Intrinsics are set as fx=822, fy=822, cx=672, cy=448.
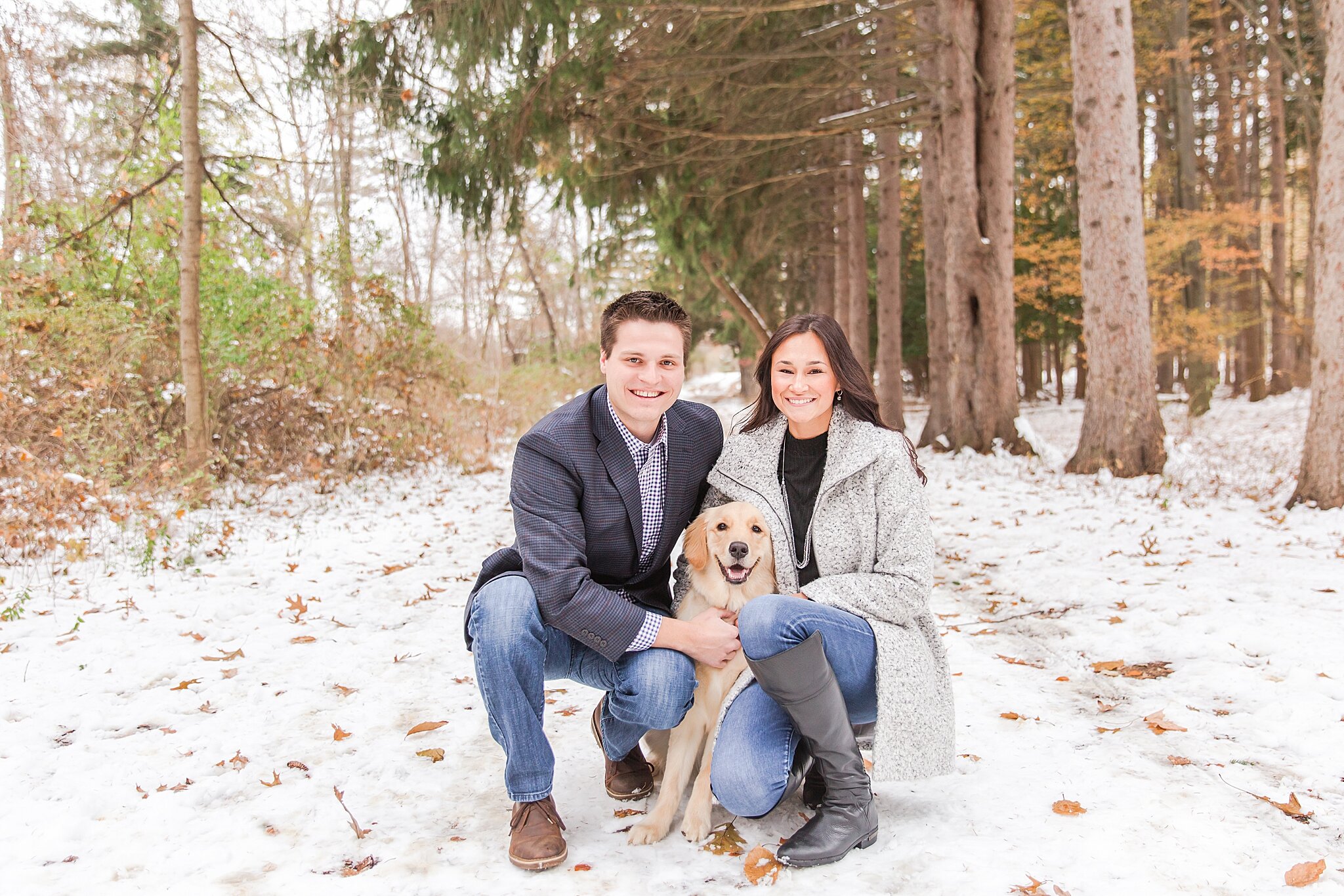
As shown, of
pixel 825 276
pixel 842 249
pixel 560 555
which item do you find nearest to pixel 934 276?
pixel 842 249

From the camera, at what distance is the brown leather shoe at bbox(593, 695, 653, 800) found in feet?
8.93

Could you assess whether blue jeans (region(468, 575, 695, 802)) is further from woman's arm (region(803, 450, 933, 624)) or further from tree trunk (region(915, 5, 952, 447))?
tree trunk (region(915, 5, 952, 447))

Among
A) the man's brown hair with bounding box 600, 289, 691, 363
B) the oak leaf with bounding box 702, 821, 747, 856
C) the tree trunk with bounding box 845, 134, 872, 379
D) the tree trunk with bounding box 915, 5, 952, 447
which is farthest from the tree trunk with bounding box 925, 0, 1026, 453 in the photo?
the oak leaf with bounding box 702, 821, 747, 856

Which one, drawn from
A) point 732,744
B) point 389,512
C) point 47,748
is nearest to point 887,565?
point 732,744

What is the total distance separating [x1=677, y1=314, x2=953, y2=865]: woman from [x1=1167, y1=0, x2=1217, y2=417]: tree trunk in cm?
1482

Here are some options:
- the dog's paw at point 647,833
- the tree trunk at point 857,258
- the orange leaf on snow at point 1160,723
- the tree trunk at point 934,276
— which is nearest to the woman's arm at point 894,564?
the dog's paw at point 647,833

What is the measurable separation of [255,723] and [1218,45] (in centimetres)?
1963

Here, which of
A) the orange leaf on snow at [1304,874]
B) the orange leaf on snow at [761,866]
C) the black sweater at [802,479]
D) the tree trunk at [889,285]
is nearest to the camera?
the orange leaf on snow at [1304,874]

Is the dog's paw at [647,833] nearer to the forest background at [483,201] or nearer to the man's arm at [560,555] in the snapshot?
the man's arm at [560,555]

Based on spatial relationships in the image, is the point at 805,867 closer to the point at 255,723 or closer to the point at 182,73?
the point at 255,723

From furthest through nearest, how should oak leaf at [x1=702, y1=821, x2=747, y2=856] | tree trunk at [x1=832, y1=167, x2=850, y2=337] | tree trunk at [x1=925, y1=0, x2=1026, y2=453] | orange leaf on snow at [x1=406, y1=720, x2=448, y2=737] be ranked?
tree trunk at [x1=832, y1=167, x2=850, y2=337] → tree trunk at [x1=925, y1=0, x2=1026, y2=453] → orange leaf on snow at [x1=406, y1=720, x2=448, y2=737] → oak leaf at [x1=702, y1=821, x2=747, y2=856]

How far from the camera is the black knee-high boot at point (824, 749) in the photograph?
7.34ft

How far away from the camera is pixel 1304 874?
2.02 metres

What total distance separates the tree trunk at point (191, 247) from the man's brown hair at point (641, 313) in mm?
5813
